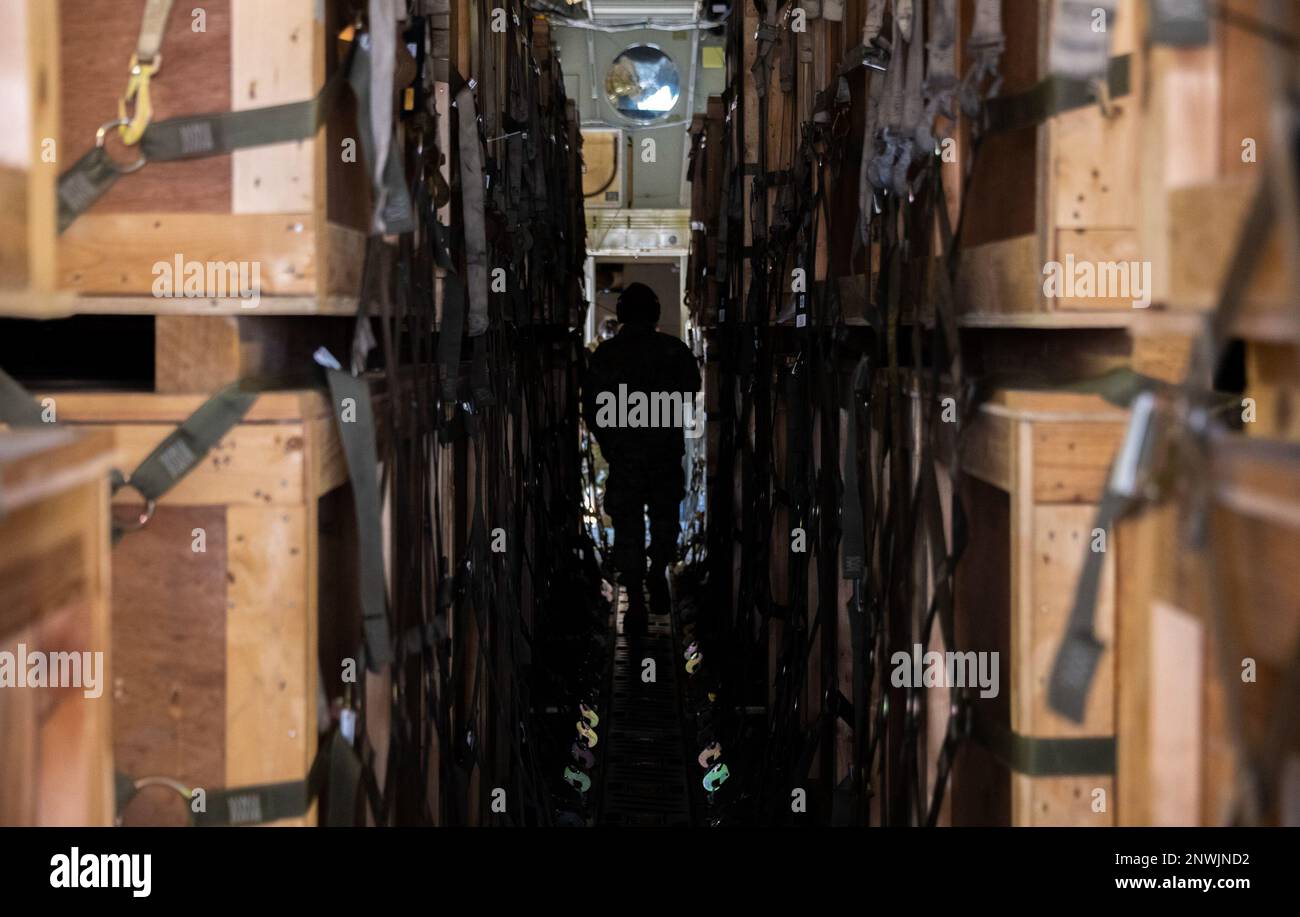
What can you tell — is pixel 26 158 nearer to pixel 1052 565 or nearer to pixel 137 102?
pixel 137 102

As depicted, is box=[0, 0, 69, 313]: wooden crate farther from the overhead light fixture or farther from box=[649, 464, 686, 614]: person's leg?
the overhead light fixture

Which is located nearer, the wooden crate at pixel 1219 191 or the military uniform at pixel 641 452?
the wooden crate at pixel 1219 191

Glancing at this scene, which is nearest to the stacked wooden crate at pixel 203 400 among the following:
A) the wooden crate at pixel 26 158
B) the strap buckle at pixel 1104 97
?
the wooden crate at pixel 26 158

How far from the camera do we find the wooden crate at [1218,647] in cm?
155

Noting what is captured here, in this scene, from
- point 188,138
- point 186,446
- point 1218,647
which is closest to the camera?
point 1218,647

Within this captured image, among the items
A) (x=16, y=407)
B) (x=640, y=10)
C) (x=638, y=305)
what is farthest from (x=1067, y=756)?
(x=640, y=10)

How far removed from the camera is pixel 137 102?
2.54 metres

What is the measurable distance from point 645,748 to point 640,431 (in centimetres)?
285

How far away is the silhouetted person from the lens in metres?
8.99

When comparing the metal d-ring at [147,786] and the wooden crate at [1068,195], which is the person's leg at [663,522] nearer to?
the wooden crate at [1068,195]

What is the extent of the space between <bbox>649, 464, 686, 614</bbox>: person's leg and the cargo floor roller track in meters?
0.34

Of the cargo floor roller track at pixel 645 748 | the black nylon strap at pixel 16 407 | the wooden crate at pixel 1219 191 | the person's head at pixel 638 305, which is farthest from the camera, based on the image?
the person's head at pixel 638 305

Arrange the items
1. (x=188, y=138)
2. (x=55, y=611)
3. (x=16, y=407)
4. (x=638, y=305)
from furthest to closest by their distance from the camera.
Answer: (x=638, y=305) → (x=188, y=138) → (x=16, y=407) → (x=55, y=611)
